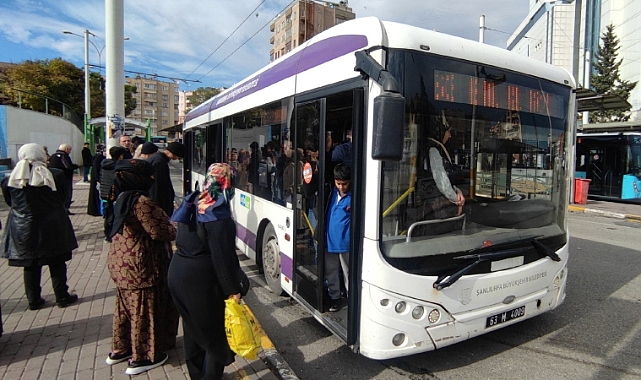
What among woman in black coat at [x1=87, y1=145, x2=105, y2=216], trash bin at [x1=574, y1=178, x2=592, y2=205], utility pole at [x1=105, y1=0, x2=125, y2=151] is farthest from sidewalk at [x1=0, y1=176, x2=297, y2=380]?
trash bin at [x1=574, y1=178, x2=592, y2=205]

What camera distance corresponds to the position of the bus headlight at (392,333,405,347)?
10.3ft

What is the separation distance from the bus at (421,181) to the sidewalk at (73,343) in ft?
2.72

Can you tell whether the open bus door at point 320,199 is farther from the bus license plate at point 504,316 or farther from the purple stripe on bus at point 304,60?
the bus license plate at point 504,316

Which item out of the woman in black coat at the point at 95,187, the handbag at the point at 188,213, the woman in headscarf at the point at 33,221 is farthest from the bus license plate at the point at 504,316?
the woman in black coat at the point at 95,187

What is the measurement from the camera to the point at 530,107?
3764mm

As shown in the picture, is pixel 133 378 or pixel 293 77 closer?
pixel 133 378

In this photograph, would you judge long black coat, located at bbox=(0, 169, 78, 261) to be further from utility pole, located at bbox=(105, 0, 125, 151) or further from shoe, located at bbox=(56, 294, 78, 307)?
utility pole, located at bbox=(105, 0, 125, 151)

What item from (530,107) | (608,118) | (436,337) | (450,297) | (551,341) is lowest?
(551,341)

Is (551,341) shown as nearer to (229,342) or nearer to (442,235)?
(442,235)

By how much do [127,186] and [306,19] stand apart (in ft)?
216

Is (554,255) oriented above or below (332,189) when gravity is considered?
below

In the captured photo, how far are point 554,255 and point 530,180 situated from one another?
30.6 inches

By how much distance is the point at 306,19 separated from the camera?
63.1 metres

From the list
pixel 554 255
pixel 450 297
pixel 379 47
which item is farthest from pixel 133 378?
pixel 554 255
